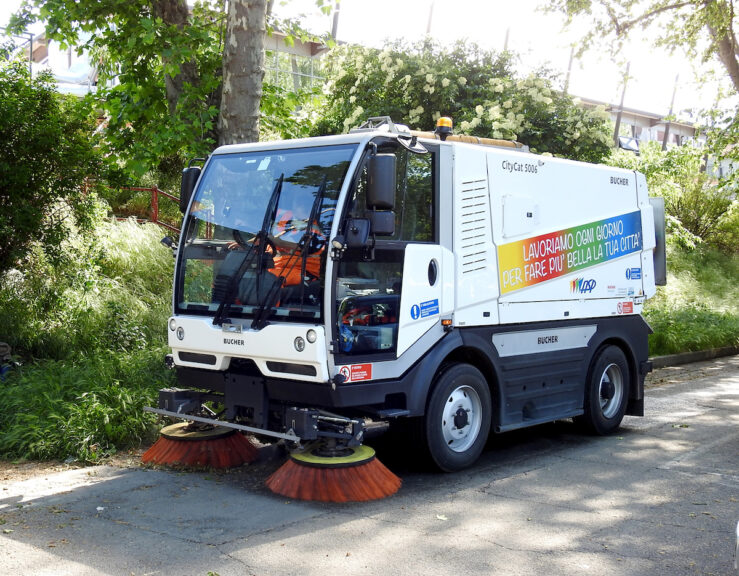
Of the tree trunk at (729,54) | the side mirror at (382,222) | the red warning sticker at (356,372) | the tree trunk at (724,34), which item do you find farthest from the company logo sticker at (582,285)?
the tree trunk at (729,54)

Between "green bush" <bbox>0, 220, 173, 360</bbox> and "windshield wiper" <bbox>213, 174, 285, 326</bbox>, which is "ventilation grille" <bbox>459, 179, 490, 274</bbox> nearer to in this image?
"windshield wiper" <bbox>213, 174, 285, 326</bbox>

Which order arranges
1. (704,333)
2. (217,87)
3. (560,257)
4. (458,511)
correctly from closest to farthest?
(458,511) → (560,257) → (217,87) → (704,333)

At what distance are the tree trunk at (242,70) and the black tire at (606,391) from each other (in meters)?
4.58

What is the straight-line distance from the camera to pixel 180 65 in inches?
413

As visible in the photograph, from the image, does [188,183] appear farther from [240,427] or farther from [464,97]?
[464,97]

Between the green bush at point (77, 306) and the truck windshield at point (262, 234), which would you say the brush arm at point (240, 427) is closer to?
the truck windshield at point (262, 234)

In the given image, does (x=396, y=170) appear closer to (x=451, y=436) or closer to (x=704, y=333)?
(x=451, y=436)

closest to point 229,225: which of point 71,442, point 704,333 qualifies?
point 71,442

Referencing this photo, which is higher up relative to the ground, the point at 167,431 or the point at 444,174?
the point at 444,174

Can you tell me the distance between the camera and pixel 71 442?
6.84m

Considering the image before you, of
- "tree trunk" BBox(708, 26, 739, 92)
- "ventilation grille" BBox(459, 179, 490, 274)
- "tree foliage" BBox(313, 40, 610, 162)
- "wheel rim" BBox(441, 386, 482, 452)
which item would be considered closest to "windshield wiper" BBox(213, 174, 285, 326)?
"ventilation grille" BBox(459, 179, 490, 274)

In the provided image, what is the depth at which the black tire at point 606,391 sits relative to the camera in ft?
27.3

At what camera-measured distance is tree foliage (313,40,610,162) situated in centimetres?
1548

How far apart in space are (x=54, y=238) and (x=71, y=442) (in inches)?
128
